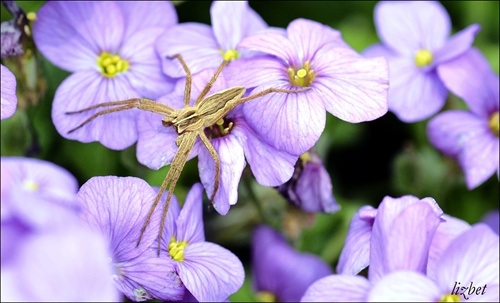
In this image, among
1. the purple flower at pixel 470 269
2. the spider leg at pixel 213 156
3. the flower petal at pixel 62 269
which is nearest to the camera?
the flower petal at pixel 62 269

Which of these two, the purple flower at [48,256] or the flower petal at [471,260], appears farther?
the flower petal at [471,260]

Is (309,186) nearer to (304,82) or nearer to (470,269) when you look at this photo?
(304,82)

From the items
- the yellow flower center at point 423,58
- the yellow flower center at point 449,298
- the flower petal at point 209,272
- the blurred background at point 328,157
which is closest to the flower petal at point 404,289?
the yellow flower center at point 449,298

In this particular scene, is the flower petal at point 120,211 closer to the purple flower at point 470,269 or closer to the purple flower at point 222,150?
the purple flower at point 222,150

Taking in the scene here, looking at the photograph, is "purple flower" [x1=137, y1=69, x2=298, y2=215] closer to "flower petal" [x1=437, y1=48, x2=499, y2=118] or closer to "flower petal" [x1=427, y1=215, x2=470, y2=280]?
"flower petal" [x1=427, y1=215, x2=470, y2=280]

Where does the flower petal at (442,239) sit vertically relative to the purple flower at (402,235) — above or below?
below

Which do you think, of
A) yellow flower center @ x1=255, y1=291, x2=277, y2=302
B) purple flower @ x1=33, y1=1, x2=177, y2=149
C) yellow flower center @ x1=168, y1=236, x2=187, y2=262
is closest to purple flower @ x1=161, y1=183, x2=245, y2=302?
yellow flower center @ x1=168, y1=236, x2=187, y2=262
